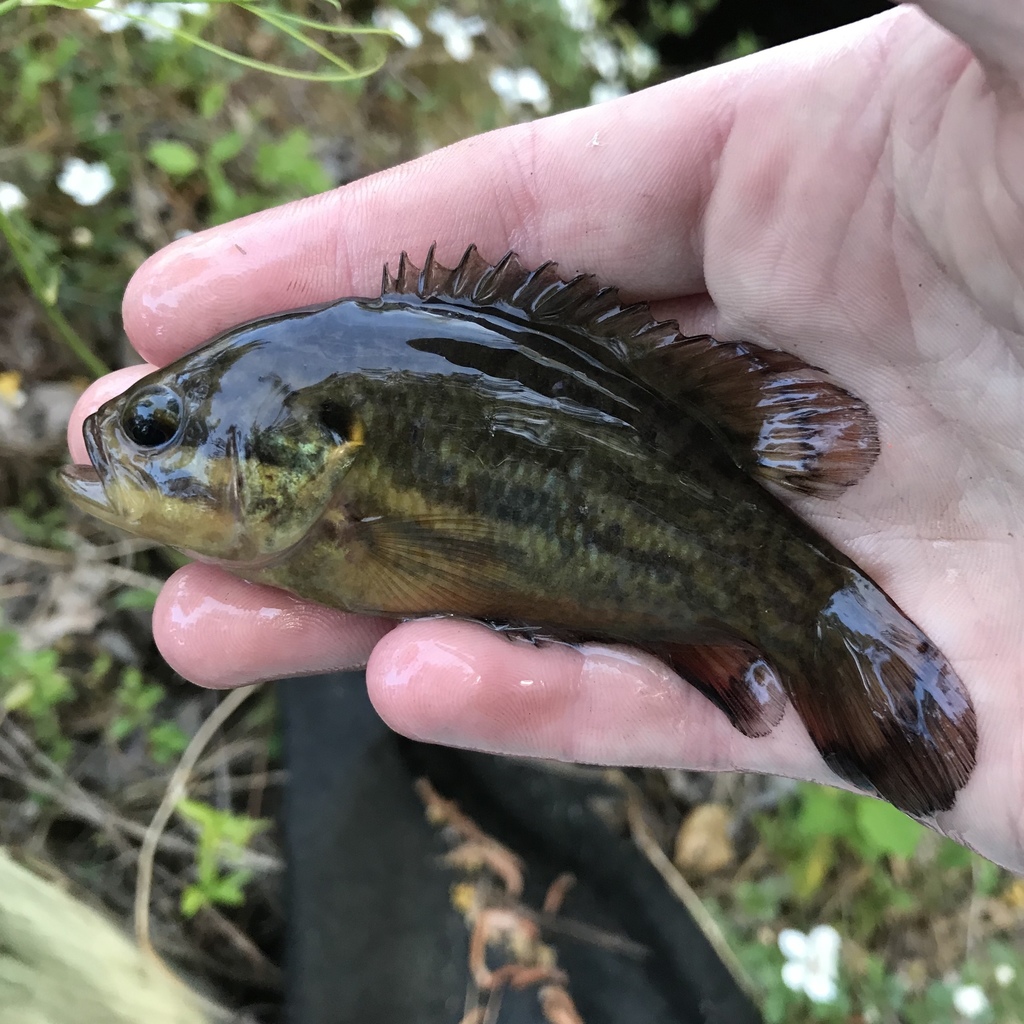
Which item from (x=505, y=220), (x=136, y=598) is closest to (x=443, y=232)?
(x=505, y=220)

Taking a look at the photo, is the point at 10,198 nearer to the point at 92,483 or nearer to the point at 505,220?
the point at 92,483

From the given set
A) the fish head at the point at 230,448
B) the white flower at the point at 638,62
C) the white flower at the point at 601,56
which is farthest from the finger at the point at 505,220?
the white flower at the point at 638,62

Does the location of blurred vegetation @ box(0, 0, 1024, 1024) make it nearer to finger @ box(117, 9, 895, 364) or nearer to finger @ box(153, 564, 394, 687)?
finger @ box(153, 564, 394, 687)

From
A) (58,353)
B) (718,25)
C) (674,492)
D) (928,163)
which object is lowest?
(58,353)

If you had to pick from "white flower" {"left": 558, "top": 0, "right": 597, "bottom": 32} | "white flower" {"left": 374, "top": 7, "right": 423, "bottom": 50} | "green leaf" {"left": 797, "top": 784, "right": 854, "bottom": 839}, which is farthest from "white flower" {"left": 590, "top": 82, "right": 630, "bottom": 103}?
"green leaf" {"left": 797, "top": 784, "right": 854, "bottom": 839}

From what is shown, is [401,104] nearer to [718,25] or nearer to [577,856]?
[718,25]

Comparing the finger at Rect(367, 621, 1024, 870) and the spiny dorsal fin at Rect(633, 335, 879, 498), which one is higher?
the spiny dorsal fin at Rect(633, 335, 879, 498)

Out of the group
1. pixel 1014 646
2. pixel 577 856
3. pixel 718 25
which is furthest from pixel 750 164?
pixel 718 25
